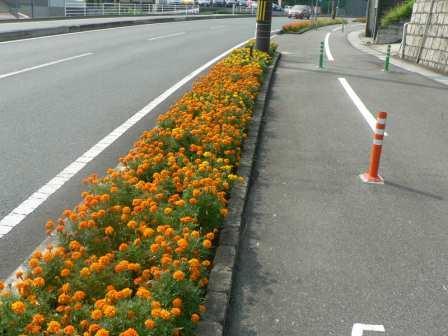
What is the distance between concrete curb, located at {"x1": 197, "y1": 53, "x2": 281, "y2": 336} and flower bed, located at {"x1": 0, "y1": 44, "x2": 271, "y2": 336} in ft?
0.30

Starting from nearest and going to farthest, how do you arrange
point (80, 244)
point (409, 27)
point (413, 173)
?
point (80, 244) < point (413, 173) < point (409, 27)

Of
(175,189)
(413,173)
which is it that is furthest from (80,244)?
(413,173)

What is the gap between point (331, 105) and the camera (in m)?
10.9

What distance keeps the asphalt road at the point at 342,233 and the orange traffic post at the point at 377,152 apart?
151 mm

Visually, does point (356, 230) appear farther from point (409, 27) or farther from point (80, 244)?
point (409, 27)

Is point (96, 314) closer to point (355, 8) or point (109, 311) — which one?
point (109, 311)

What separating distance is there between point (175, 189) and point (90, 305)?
1.94 metres

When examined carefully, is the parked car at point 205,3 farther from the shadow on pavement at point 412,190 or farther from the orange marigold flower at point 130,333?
the orange marigold flower at point 130,333

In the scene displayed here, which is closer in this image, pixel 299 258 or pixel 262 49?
pixel 299 258

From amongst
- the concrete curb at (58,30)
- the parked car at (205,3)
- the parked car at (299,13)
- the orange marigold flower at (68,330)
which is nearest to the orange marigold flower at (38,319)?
the orange marigold flower at (68,330)

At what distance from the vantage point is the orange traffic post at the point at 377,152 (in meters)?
6.10

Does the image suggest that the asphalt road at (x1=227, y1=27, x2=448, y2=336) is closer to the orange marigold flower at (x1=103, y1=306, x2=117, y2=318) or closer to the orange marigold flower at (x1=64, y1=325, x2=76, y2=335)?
the orange marigold flower at (x1=103, y1=306, x2=117, y2=318)

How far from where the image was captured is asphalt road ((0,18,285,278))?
5.09m

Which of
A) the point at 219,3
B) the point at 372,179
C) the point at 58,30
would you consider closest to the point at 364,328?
the point at 372,179
